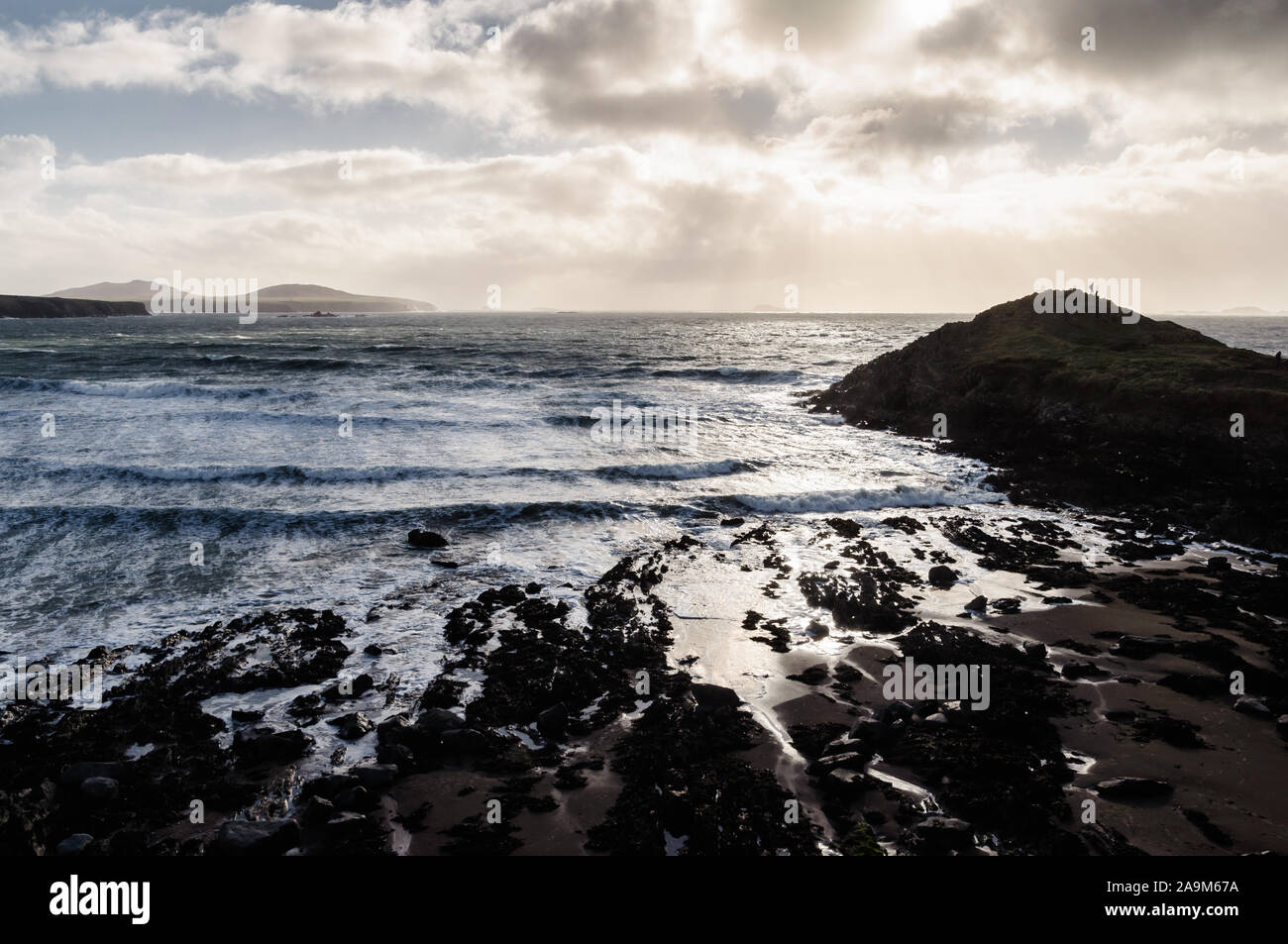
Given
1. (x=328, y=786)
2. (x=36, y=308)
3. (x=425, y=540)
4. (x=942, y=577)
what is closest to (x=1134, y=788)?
(x=942, y=577)

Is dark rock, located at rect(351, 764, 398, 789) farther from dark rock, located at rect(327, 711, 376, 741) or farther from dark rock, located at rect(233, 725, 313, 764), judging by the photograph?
dark rock, located at rect(233, 725, 313, 764)

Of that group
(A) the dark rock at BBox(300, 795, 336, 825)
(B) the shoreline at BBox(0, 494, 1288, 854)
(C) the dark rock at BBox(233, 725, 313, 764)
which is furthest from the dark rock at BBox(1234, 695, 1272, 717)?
(C) the dark rock at BBox(233, 725, 313, 764)

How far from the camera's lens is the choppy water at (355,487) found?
532 inches

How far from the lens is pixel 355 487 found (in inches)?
832

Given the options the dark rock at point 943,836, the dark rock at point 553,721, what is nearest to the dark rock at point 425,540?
the dark rock at point 553,721

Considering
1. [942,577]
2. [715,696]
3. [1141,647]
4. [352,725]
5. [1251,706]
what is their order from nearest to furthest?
[1251,706] < [352,725] < [715,696] < [1141,647] < [942,577]

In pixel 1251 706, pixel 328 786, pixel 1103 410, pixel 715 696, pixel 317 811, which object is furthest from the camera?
pixel 1103 410

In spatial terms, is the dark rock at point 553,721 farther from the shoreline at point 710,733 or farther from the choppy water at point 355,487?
the choppy water at point 355,487

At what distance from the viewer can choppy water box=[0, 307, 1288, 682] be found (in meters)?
13.5

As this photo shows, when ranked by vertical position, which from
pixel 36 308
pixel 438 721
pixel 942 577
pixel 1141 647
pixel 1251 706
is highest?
pixel 36 308

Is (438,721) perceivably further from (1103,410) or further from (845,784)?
(1103,410)

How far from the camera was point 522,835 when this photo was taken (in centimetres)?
679

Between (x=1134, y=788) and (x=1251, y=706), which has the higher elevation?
(x=1251, y=706)
